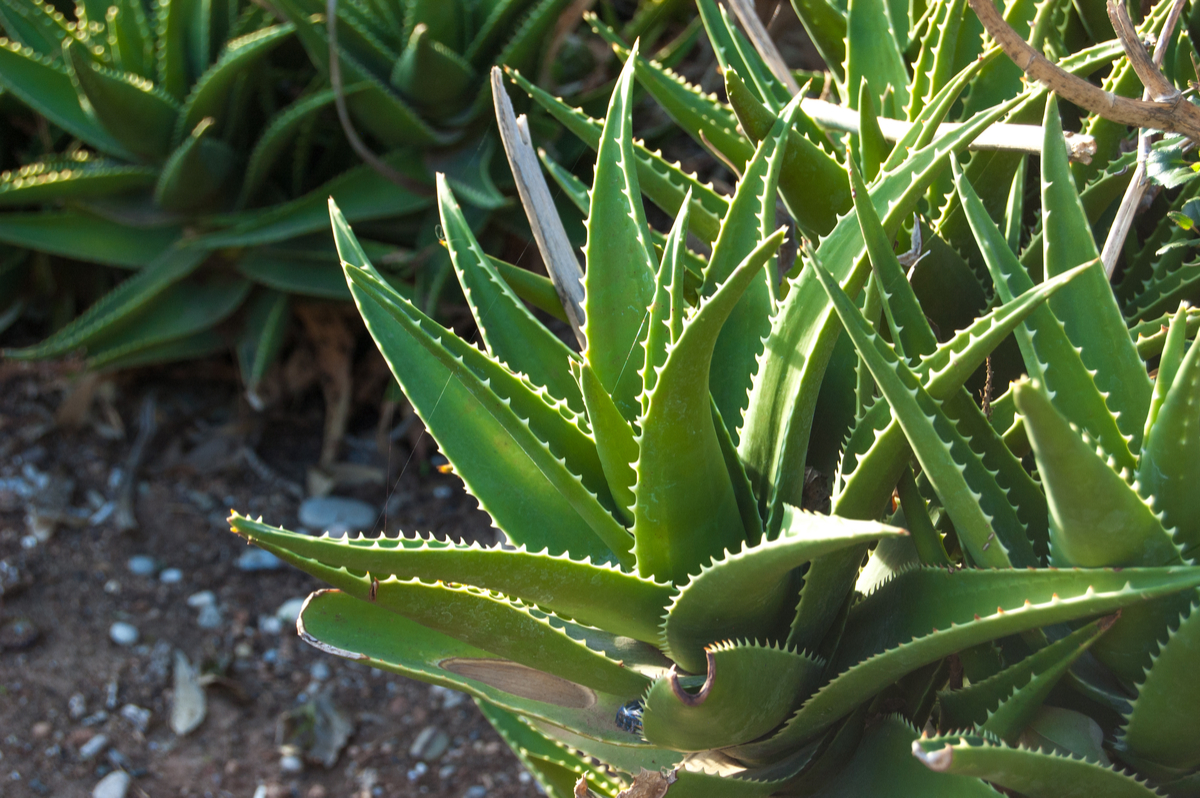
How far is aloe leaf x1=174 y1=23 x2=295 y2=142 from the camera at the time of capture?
2080 mm

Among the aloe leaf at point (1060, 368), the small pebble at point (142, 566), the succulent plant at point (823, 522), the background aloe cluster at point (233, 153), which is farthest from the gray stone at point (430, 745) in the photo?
the aloe leaf at point (1060, 368)

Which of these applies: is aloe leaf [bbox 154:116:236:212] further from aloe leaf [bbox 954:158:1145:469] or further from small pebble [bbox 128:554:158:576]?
aloe leaf [bbox 954:158:1145:469]

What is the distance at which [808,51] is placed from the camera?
2.57 metres

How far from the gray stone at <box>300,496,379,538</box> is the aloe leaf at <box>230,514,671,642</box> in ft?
5.70

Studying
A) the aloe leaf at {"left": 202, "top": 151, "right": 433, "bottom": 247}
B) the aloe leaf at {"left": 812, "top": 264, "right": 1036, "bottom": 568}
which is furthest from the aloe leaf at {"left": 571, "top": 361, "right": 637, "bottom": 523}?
the aloe leaf at {"left": 202, "top": 151, "right": 433, "bottom": 247}

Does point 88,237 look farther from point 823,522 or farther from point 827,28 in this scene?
point 823,522

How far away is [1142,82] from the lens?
86 cm

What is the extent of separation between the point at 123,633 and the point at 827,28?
201 centimetres

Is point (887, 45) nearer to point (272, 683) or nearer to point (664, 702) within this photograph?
point (664, 702)

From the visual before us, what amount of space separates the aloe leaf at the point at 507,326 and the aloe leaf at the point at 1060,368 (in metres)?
0.45

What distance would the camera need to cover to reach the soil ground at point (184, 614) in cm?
196

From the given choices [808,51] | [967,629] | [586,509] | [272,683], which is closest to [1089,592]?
[967,629]

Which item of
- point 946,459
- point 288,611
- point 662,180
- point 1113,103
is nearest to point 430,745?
point 288,611

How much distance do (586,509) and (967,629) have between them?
34 centimetres
